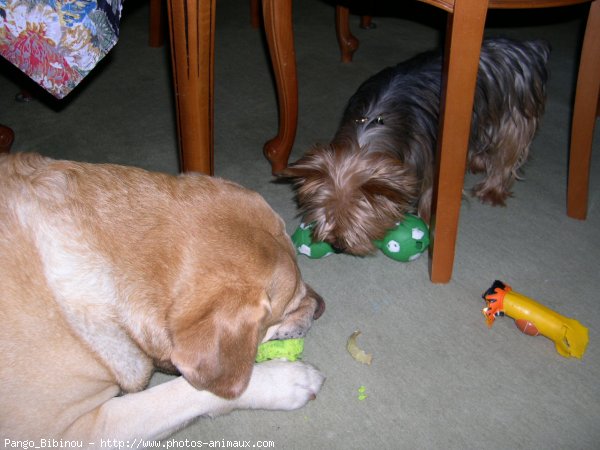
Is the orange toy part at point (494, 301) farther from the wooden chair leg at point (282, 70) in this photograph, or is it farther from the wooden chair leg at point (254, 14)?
the wooden chair leg at point (254, 14)

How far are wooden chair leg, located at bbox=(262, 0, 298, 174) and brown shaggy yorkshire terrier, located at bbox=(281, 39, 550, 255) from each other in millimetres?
296

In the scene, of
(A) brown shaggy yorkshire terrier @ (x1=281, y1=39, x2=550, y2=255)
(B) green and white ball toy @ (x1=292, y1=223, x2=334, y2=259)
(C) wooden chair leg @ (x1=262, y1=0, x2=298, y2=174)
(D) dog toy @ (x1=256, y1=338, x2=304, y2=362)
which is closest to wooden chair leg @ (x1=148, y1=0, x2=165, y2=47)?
(C) wooden chair leg @ (x1=262, y1=0, x2=298, y2=174)

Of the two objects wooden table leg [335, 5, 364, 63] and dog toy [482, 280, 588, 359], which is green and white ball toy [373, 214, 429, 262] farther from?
wooden table leg [335, 5, 364, 63]

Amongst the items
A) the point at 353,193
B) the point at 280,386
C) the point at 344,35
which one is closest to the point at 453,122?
Result: the point at 353,193

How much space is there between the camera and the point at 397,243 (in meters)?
2.28

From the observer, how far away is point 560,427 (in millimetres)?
1718

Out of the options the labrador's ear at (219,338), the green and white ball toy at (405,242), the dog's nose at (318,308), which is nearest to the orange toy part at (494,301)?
the green and white ball toy at (405,242)

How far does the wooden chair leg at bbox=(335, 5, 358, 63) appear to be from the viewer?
12.0 feet

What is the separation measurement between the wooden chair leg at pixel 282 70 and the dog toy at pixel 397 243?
58cm

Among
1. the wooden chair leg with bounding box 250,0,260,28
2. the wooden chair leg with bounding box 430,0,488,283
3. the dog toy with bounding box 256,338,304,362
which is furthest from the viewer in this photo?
the wooden chair leg with bounding box 250,0,260,28

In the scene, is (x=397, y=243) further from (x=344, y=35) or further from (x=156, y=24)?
(x=156, y=24)

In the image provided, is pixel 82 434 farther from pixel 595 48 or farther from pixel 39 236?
pixel 595 48

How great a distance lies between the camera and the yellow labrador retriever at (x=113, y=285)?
1.25 m

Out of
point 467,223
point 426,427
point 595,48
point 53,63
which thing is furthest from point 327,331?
point 595,48
